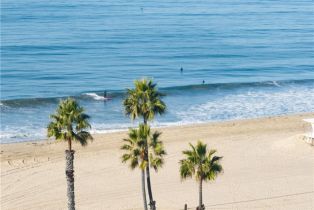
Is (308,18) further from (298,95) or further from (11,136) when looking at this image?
(11,136)

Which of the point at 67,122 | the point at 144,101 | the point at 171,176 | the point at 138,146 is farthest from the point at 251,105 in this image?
the point at 67,122

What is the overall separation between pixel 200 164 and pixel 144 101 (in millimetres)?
5035

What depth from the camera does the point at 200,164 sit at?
34.5 meters

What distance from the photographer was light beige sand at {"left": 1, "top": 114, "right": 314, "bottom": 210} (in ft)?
141

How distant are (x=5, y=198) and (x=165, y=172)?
968cm

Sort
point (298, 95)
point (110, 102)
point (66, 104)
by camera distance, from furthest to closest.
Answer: point (298, 95), point (110, 102), point (66, 104)

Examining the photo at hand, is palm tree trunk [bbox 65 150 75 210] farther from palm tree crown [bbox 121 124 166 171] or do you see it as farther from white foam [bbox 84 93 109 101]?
white foam [bbox 84 93 109 101]

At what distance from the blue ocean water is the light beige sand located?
21.9 feet

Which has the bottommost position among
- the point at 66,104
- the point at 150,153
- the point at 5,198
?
the point at 5,198

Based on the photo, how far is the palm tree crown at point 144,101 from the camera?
37.7 metres

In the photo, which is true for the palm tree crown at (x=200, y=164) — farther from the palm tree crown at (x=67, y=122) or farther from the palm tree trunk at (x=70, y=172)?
the palm tree trunk at (x=70, y=172)

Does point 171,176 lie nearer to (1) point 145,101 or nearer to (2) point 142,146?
(1) point 145,101

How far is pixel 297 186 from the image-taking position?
1779 inches

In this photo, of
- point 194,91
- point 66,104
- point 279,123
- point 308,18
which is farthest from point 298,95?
point 308,18
